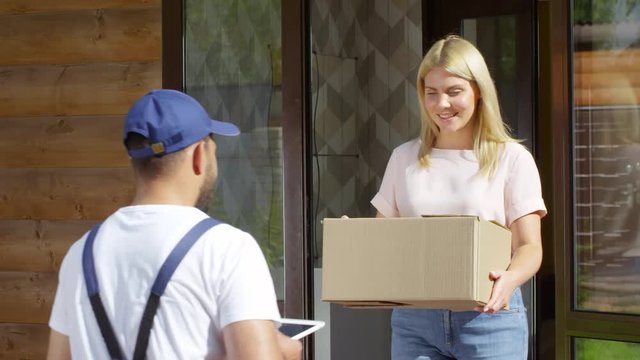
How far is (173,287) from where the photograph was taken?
174 centimetres

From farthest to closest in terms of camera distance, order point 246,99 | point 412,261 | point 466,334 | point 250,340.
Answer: point 246,99, point 466,334, point 412,261, point 250,340

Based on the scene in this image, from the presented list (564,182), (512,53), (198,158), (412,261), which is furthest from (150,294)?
(512,53)

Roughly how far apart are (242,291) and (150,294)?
0.48 feet

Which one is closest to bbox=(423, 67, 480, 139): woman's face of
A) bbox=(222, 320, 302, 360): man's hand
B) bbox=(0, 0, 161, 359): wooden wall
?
bbox=(222, 320, 302, 360): man's hand

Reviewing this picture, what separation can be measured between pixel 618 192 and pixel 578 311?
17.4 inches

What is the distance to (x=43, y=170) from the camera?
15.3ft

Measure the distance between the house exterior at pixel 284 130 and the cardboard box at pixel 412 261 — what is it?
4.84 feet

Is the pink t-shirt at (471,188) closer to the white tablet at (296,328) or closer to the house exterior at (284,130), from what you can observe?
the white tablet at (296,328)

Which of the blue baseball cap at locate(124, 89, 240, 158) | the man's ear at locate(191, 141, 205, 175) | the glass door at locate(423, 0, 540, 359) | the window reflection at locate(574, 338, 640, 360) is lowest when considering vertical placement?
the window reflection at locate(574, 338, 640, 360)

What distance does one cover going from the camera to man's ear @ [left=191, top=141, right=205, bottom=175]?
1.85m

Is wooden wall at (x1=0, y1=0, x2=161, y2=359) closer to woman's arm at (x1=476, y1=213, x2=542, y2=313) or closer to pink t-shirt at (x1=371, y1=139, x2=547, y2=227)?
pink t-shirt at (x1=371, y1=139, x2=547, y2=227)

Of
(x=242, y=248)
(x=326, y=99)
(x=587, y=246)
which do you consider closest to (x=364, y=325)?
(x=326, y=99)

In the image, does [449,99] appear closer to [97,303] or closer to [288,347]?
[288,347]

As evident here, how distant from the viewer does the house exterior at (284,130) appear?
3920 millimetres
